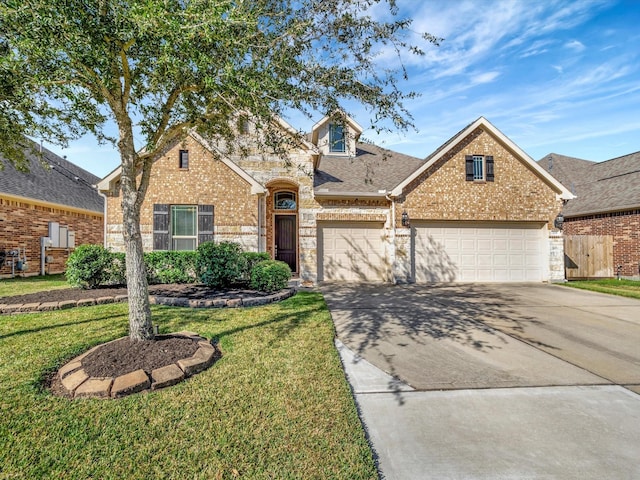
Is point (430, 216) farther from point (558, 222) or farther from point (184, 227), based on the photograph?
point (184, 227)

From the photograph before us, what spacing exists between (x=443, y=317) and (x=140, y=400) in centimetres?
577

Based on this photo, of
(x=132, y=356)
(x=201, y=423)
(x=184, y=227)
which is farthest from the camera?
(x=184, y=227)

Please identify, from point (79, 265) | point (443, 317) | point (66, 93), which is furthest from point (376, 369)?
point (79, 265)

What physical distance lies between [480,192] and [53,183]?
65.0ft

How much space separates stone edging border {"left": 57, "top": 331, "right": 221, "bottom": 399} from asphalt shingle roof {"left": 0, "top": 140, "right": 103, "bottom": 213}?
11.2 m

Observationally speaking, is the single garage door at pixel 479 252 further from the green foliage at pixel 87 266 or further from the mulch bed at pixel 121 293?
the green foliage at pixel 87 266

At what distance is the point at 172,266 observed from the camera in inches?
393

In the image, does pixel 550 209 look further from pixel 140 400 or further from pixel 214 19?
pixel 140 400

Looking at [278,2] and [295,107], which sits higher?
[278,2]

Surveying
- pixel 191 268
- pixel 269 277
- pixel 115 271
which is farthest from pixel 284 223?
pixel 115 271

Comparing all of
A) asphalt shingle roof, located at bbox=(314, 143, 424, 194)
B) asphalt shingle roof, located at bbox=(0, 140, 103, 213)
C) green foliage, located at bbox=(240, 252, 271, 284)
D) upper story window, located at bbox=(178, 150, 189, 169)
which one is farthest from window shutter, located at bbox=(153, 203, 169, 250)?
asphalt shingle roof, located at bbox=(314, 143, 424, 194)

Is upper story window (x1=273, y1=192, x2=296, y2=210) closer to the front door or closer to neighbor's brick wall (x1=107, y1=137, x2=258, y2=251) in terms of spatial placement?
the front door

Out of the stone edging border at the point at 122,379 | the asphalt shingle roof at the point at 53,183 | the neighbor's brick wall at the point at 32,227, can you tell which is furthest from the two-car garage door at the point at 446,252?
the neighbor's brick wall at the point at 32,227

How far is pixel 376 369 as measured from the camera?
13.8 ft
